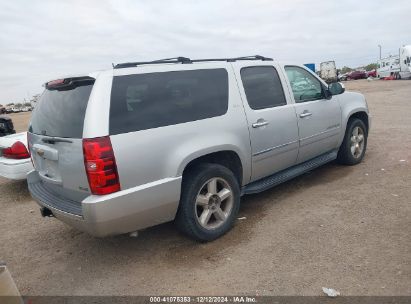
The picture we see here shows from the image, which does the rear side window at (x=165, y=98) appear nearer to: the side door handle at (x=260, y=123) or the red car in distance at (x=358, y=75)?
the side door handle at (x=260, y=123)

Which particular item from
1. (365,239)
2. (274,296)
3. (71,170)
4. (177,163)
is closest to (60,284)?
(71,170)

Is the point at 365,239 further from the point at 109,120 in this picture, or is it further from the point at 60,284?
the point at 60,284

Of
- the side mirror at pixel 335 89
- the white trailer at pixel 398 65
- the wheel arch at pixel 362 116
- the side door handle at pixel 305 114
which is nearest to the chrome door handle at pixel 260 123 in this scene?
the side door handle at pixel 305 114

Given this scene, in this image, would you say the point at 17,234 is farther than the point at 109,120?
Yes

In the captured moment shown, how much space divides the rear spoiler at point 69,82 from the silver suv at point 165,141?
0.01 metres

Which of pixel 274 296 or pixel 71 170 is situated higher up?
pixel 71 170

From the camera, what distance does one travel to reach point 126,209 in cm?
314

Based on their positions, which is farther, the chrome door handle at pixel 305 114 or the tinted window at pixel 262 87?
the chrome door handle at pixel 305 114

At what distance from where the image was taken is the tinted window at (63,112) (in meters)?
3.19

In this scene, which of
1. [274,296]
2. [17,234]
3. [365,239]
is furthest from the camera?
[17,234]

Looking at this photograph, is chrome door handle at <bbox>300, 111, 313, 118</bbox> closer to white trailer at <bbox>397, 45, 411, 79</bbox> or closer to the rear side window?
the rear side window

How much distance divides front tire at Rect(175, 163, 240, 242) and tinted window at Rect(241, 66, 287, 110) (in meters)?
0.97

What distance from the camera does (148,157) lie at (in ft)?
10.5

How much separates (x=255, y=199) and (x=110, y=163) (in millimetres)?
2544
